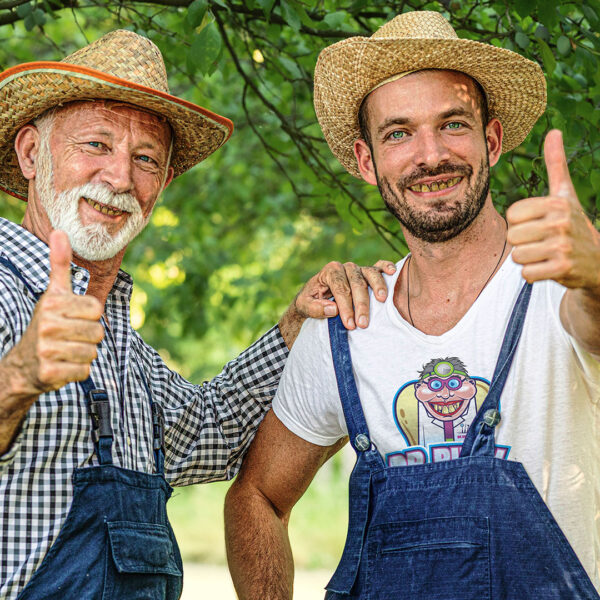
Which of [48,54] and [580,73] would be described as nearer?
[580,73]

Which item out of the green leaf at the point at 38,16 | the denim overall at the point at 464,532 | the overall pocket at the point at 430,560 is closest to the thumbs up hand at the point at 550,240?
the denim overall at the point at 464,532

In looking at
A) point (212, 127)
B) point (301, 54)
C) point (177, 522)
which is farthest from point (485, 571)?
point (177, 522)

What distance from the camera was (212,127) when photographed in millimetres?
3113

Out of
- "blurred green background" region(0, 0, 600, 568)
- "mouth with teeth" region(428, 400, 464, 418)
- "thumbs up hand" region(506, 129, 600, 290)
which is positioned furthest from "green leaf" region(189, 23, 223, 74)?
"thumbs up hand" region(506, 129, 600, 290)

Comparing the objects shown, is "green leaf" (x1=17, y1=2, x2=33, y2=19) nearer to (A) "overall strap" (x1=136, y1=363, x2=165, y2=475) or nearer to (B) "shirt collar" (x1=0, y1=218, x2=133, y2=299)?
(B) "shirt collar" (x1=0, y1=218, x2=133, y2=299)

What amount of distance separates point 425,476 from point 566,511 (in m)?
0.36

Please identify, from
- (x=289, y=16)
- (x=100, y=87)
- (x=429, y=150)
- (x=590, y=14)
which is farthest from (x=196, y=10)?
(x=590, y=14)

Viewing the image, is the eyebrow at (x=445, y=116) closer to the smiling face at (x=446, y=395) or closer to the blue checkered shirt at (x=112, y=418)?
the smiling face at (x=446, y=395)

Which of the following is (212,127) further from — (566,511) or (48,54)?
(48,54)

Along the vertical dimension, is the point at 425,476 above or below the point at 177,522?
below

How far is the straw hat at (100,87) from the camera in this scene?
2695 mm

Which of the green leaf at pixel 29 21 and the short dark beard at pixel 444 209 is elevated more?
the green leaf at pixel 29 21

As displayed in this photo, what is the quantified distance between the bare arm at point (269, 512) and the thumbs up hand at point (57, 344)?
3.48 ft

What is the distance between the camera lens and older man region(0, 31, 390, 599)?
2146 millimetres
